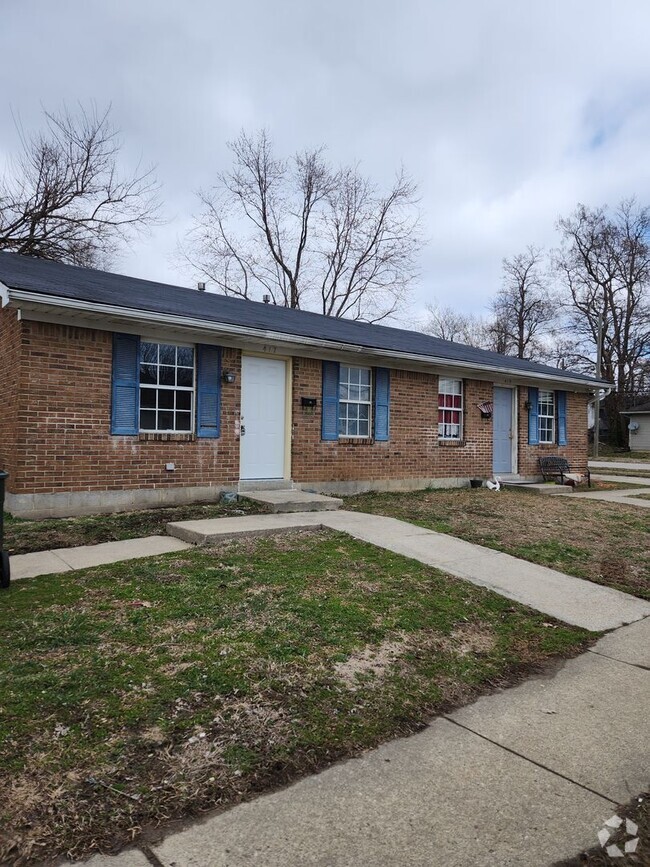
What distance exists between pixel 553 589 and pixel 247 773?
386 centimetres

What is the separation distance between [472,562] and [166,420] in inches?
201

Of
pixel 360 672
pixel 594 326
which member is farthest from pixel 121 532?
pixel 594 326

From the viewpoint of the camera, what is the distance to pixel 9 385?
7871mm

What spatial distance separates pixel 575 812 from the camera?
226 cm

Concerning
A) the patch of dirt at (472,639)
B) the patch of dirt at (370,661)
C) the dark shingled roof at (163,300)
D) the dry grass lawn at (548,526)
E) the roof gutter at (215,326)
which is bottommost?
the patch of dirt at (472,639)

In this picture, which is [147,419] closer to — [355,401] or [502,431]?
[355,401]

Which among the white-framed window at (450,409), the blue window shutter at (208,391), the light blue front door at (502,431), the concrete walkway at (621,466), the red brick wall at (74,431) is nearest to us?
the red brick wall at (74,431)

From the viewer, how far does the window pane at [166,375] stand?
28.4 ft

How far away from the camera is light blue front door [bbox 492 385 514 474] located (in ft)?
45.0

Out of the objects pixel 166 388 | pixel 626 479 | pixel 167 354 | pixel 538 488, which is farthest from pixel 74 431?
pixel 626 479

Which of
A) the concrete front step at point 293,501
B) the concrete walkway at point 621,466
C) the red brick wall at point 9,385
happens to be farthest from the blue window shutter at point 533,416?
the red brick wall at point 9,385

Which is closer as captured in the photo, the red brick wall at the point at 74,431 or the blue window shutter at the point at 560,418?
the red brick wall at the point at 74,431

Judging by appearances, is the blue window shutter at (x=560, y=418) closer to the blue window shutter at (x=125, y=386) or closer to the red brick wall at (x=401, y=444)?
the red brick wall at (x=401, y=444)

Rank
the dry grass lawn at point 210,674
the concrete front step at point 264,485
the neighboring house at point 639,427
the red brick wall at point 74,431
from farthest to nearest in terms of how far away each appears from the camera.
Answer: the neighboring house at point 639,427, the concrete front step at point 264,485, the red brick wall at point 74,431, the dry grass lawn at point 210,674
